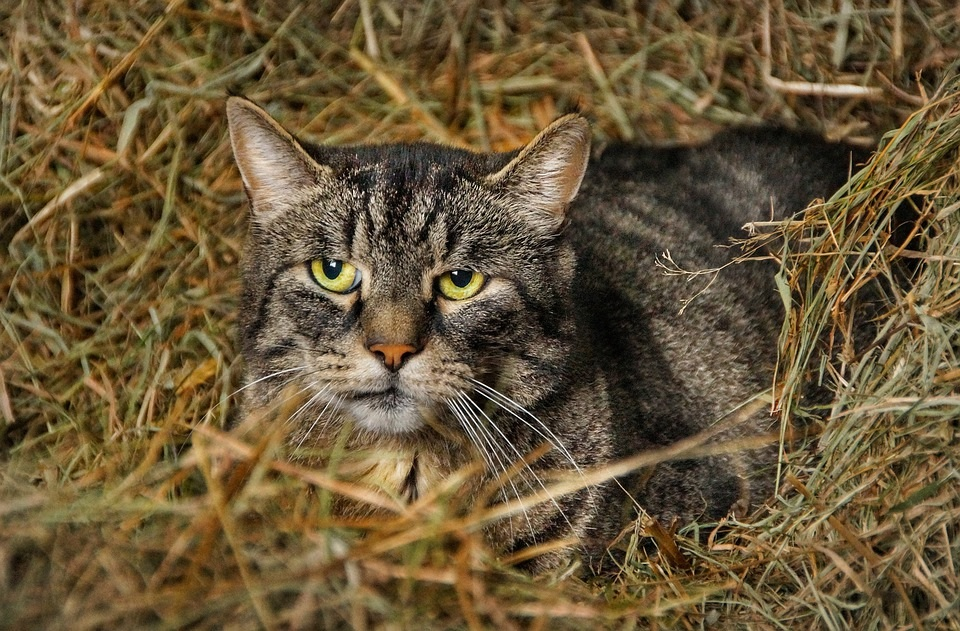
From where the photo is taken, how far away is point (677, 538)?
272cm

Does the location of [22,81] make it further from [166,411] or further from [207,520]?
[207,520]

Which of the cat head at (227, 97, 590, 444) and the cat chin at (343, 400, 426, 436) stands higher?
the cat head at (227, 97, 590, 444)

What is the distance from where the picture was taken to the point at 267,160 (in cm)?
263

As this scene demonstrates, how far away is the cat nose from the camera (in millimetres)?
2248

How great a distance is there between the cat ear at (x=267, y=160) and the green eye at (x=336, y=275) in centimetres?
27

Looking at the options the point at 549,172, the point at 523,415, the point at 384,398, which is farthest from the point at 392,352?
the point at 549,172

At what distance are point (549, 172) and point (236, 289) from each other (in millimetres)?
1462

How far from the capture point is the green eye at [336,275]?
2459 millimetres

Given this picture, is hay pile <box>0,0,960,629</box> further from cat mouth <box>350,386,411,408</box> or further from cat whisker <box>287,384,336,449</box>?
cat mouth <box>350,386,411,408</box>

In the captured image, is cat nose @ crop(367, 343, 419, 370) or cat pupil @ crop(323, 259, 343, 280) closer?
cat nose @ crop(367, 343, 419, 370)

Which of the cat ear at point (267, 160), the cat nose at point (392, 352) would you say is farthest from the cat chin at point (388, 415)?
the cat ear at point (267, 160)

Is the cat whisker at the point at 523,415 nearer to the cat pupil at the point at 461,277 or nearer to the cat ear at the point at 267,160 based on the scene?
the cat pupil at the point at 461,277

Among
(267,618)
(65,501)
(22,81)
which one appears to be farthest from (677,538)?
(22,81)

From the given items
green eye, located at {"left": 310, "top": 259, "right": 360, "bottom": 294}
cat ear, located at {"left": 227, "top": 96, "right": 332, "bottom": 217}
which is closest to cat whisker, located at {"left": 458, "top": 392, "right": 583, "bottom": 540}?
green eye, located at {"left": 310, "top": 259, "right": 360, "bottom": 294}
